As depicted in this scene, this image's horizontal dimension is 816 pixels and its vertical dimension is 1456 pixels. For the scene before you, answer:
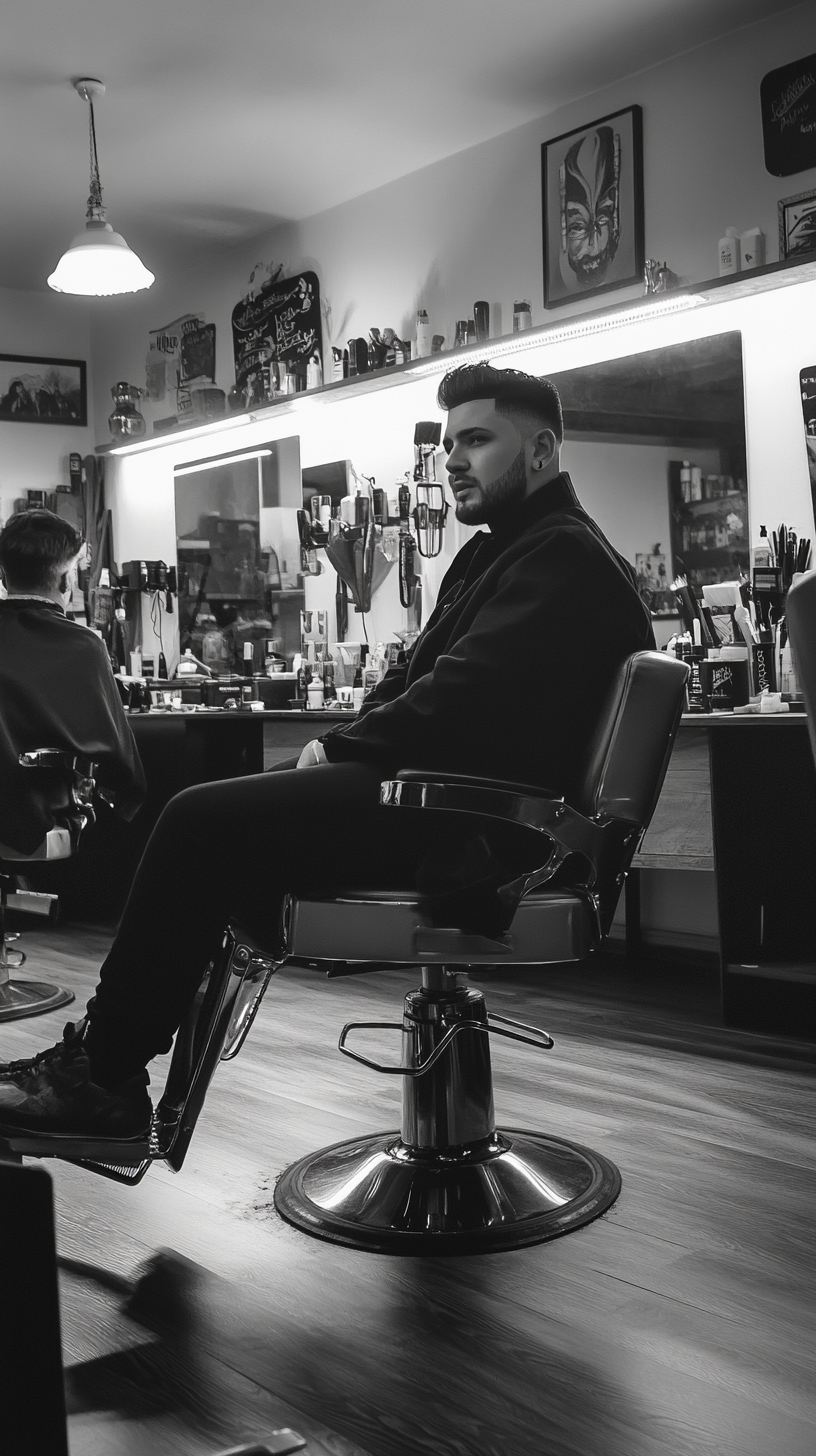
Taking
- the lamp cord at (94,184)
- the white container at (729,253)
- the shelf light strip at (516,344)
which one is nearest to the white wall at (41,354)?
the shelf light strip at (516,344)

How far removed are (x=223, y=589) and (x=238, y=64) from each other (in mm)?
2141

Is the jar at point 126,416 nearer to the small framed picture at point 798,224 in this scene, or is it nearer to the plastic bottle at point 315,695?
the plastic bottle at point 315,695

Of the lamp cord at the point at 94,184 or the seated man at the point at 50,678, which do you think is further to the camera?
the lamp cord at the point at 94,184

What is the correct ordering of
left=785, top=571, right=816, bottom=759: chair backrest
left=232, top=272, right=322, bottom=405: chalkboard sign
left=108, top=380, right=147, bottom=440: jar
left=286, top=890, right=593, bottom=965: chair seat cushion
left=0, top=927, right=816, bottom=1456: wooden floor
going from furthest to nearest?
1. left=108, top=380, right=147, bottom=440: jar
2. left=232, top=272, right=322, bottom=405: chalkboard sign
3. left=286, top=890, right=593, bottom=965: chair seat cushion
4. left=785, top=571, right=816, bottom=759: chair backrest
5. left=0, top=927, right=816, bottom=1456: wooden floor

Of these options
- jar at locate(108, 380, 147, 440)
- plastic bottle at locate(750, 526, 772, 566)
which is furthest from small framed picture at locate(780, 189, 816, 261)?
jar at locate(108, 380, 147, 440)

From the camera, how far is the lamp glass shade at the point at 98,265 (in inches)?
162

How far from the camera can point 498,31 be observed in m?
3.57

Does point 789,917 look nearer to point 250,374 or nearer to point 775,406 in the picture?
point 775,406

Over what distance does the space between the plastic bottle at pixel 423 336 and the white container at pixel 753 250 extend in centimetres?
123

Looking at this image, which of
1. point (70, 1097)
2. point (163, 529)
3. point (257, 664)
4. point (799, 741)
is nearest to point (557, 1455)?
point (70, 1097)

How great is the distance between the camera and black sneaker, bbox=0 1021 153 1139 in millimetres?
1674

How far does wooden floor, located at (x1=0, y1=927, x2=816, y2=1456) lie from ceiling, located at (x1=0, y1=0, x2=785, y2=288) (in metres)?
2.89

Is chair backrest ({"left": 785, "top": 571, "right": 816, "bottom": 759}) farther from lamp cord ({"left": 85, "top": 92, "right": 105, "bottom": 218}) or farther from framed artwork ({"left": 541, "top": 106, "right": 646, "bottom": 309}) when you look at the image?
lamp cord ({"left": 85, "top": 92, "right": 105, "bottom": 218})

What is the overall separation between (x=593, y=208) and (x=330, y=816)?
2902mm
